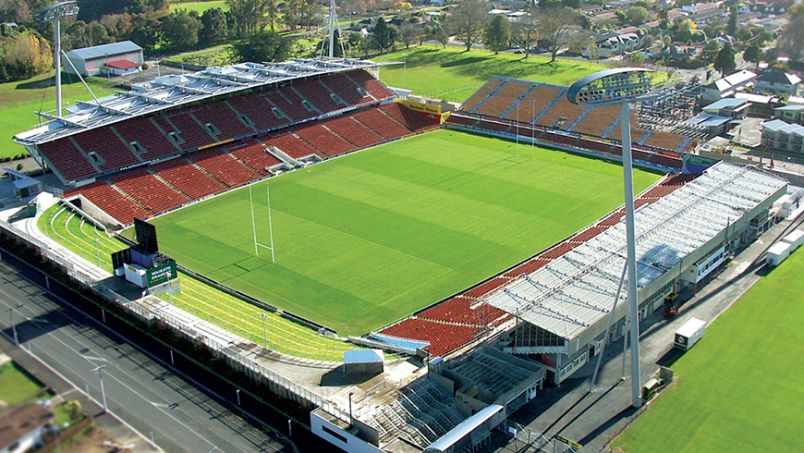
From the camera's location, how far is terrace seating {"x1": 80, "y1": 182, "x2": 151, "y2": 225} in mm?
65938

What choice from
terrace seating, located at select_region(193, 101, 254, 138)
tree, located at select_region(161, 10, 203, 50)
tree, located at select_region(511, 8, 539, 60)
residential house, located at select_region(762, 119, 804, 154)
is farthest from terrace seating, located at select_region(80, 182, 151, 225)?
tree, located at select_region(511, 8, 539, 60)

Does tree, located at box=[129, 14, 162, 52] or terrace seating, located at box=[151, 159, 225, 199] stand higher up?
tree, located at box=[129, 14, 162, 52]

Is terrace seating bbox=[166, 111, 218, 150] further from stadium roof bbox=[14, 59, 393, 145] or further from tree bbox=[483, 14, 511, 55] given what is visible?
tree bbox=[483, 14, 511, 55]

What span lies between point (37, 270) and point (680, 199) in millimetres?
48217

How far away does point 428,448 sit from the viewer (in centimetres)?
3519

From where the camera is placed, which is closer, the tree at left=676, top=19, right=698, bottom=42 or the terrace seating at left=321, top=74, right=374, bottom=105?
the terrace seating at left=321, top=74, right=374, bottom=105

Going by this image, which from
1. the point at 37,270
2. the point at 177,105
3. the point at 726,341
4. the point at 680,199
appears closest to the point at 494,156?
the point at 680,199

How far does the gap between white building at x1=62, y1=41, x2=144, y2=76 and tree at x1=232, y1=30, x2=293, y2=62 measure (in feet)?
55.1

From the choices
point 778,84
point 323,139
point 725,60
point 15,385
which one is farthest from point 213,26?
point 15,385

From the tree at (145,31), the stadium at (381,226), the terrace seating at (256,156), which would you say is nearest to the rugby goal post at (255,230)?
the stadium at (381,226)

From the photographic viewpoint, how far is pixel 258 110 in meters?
85.2

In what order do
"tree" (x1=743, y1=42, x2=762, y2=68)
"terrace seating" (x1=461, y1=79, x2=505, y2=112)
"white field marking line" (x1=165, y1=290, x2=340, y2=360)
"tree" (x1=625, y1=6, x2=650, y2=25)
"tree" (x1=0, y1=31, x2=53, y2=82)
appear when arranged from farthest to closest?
"tree" (x1=625, y1=6, x2=650, y2=25)
"tree" (x1=743, y1=42, x2=762, y2=68)
"tree" (x1=0, y1=31, x2=53, y2=82)
"terrace seating" (x1=461, y1=79, x2=505, y2=112)
"white field marking line" (x1=165, y1=290, x2=340, y2=360)

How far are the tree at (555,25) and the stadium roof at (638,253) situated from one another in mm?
68719

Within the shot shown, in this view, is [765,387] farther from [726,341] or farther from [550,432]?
[550,432]
